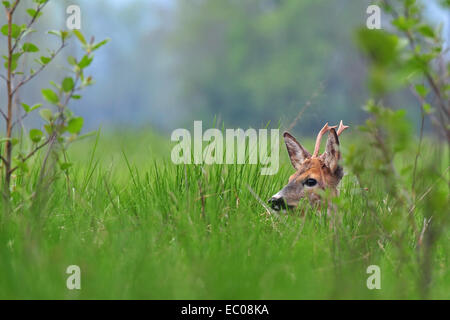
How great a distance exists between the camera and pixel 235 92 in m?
39.9

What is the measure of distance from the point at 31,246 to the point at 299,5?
37.3 m

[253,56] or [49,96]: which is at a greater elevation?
[253,56]

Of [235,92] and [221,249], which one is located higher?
[235,92]

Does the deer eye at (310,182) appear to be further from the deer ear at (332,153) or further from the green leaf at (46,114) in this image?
the green leaf at (46,114)

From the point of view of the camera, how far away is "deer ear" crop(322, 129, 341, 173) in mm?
3461

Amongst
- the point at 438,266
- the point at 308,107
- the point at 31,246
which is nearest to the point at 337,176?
the point at 308,107

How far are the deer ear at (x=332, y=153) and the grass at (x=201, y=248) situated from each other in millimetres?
251

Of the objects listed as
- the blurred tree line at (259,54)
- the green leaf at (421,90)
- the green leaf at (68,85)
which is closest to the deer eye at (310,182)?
the green leaf at (421,90)

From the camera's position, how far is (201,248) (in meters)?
2.75

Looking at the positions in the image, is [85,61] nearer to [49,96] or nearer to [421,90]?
[49,96]

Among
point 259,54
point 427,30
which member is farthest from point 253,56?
point 427,30

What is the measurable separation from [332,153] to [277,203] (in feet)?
1.55

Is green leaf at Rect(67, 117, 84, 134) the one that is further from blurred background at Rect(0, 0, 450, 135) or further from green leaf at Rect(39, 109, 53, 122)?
blurred background at Rect(0, 0, 450, 135)

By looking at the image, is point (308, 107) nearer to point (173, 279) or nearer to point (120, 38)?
point (173, 279)
